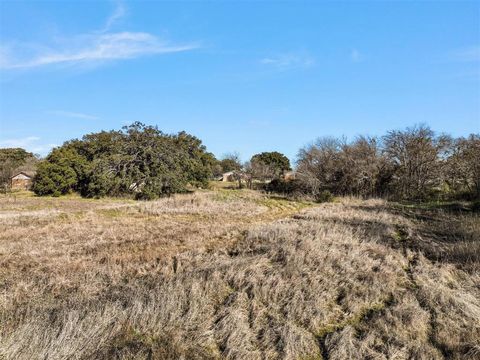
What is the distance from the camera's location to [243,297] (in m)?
5.27

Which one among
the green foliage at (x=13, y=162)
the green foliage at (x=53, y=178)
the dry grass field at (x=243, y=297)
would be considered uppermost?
the green foliage at (x=13, y=162)

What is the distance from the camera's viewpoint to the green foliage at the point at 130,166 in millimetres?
25781

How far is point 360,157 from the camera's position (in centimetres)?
2669

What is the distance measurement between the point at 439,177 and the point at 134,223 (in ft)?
74.3

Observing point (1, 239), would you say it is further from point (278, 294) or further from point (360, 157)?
point (360, 157)

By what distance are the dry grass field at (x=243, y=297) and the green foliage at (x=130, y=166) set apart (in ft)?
52.6

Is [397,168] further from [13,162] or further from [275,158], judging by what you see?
[13,162]

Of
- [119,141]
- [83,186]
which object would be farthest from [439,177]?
[83,186]

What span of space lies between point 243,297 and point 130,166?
23153 millimetres

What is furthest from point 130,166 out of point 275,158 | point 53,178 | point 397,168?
point 275,158

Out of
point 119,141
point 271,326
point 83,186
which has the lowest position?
point 271,326

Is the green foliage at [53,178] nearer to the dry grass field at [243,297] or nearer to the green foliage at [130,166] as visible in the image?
the green foliage at [130,166]

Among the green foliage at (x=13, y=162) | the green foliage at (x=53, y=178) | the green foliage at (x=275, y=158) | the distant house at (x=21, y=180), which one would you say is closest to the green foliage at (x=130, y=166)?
the green foliage at (x=53, y=178)

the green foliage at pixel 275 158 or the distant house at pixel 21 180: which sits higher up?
the green foliage at pixel 275 158
